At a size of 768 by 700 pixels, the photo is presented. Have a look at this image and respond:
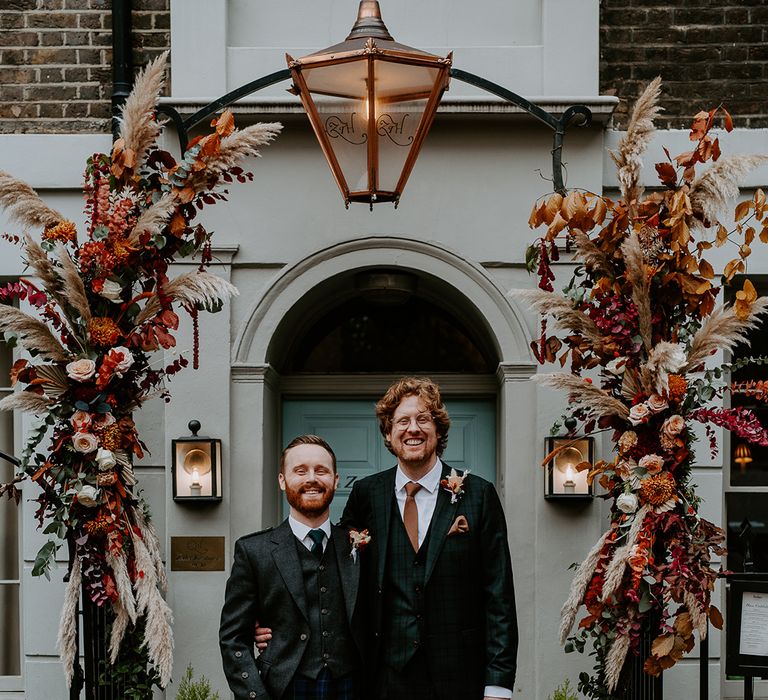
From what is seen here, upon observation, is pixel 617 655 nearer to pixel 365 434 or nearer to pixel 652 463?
pixel 652 463

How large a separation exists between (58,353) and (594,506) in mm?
2849

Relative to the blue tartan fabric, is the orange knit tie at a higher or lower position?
higher

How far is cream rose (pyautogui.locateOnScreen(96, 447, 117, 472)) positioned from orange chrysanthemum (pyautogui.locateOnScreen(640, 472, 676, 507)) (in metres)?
2.31

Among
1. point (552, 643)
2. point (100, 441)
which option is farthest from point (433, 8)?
point (552, 643)

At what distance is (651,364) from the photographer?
14.5 feet

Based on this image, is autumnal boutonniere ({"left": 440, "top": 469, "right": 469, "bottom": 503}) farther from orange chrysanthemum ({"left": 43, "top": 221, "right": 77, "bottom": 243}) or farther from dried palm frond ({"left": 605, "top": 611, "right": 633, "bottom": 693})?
orange chrysanthemum ({"left": 43, "top": 221, "right": 77, "bottom": 243})

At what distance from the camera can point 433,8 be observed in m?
5.88

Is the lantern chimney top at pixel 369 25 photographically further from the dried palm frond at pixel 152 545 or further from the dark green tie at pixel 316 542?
the dried palm frond at pixel 152 545

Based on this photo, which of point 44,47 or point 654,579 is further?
point 44,47

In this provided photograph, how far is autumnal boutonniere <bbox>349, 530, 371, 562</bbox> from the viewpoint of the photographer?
4.17 m

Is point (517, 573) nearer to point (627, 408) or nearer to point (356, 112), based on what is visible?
point (627, 408)

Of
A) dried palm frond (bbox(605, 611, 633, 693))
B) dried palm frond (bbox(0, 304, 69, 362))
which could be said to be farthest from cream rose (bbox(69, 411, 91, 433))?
dried palm frond (bbox(605, 611, 633, 693))

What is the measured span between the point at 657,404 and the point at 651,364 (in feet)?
0.58

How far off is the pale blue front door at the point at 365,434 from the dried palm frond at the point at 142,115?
231cm
